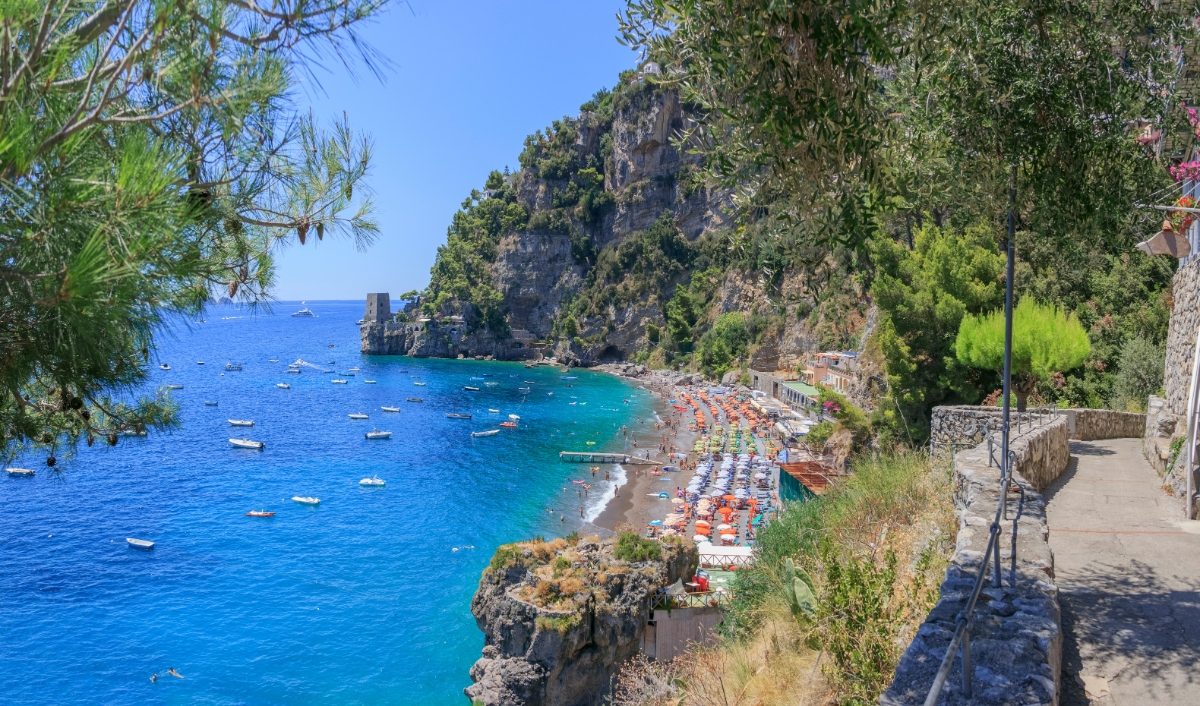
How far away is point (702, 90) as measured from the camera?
4.46m

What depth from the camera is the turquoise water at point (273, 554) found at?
17422mm

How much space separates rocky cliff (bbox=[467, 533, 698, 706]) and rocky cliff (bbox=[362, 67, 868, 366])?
5157 cm

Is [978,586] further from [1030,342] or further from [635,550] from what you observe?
[1030,342]

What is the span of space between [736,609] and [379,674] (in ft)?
36.2

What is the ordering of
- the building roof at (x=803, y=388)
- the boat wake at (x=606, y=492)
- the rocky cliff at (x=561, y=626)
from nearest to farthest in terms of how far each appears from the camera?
the rocky cliff at (x=561, y=626)
the boat wake at (x=606, y=492)
the building roof at (x=803, y=388)

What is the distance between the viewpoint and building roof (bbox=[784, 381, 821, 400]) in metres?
39.7

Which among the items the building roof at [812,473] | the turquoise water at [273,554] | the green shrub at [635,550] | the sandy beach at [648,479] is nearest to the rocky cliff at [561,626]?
the green shrub at [635,550]

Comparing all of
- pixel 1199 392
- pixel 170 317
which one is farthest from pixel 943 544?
pixel 170 317

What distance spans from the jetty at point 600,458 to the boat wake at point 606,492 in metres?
0.66

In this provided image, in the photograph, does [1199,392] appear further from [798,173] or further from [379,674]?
[379,674]

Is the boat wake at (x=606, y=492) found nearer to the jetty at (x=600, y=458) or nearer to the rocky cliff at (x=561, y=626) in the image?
the jetty at (x=600, y=458)

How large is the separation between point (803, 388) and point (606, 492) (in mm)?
15554

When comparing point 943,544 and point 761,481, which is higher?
point 943,544

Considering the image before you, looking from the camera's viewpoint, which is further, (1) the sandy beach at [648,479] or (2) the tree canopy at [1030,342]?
(1) the sandy beach at [648,479]
